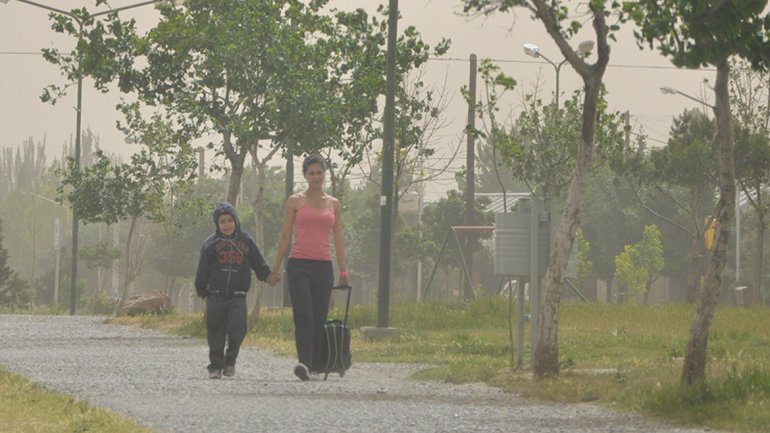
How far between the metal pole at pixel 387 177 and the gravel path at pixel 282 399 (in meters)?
5.10

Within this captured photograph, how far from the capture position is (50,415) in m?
12.8

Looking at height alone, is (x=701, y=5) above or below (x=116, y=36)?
below

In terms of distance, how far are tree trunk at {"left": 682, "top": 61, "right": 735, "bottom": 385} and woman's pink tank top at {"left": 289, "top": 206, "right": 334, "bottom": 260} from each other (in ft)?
10.7

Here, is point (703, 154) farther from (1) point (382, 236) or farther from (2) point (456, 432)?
(2) point (456, 432)

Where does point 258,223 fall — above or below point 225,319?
above

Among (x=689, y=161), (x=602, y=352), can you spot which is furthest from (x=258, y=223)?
(x=689, y=161)

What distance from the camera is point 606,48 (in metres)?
15.8

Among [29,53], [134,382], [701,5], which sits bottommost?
[134,382]

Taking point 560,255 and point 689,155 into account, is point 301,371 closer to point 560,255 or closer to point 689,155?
Result: point 560,255

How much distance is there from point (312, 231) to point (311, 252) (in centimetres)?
19

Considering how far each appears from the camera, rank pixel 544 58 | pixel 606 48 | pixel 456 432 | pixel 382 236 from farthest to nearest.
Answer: pixel 544 58 → pixel 382 236 → pixel 606 48 → pixel 456 432

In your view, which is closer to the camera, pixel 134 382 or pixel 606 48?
pixel 606 48

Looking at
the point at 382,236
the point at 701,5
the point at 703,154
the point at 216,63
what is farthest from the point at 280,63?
the point at 703,154

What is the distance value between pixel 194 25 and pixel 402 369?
40.7ft
